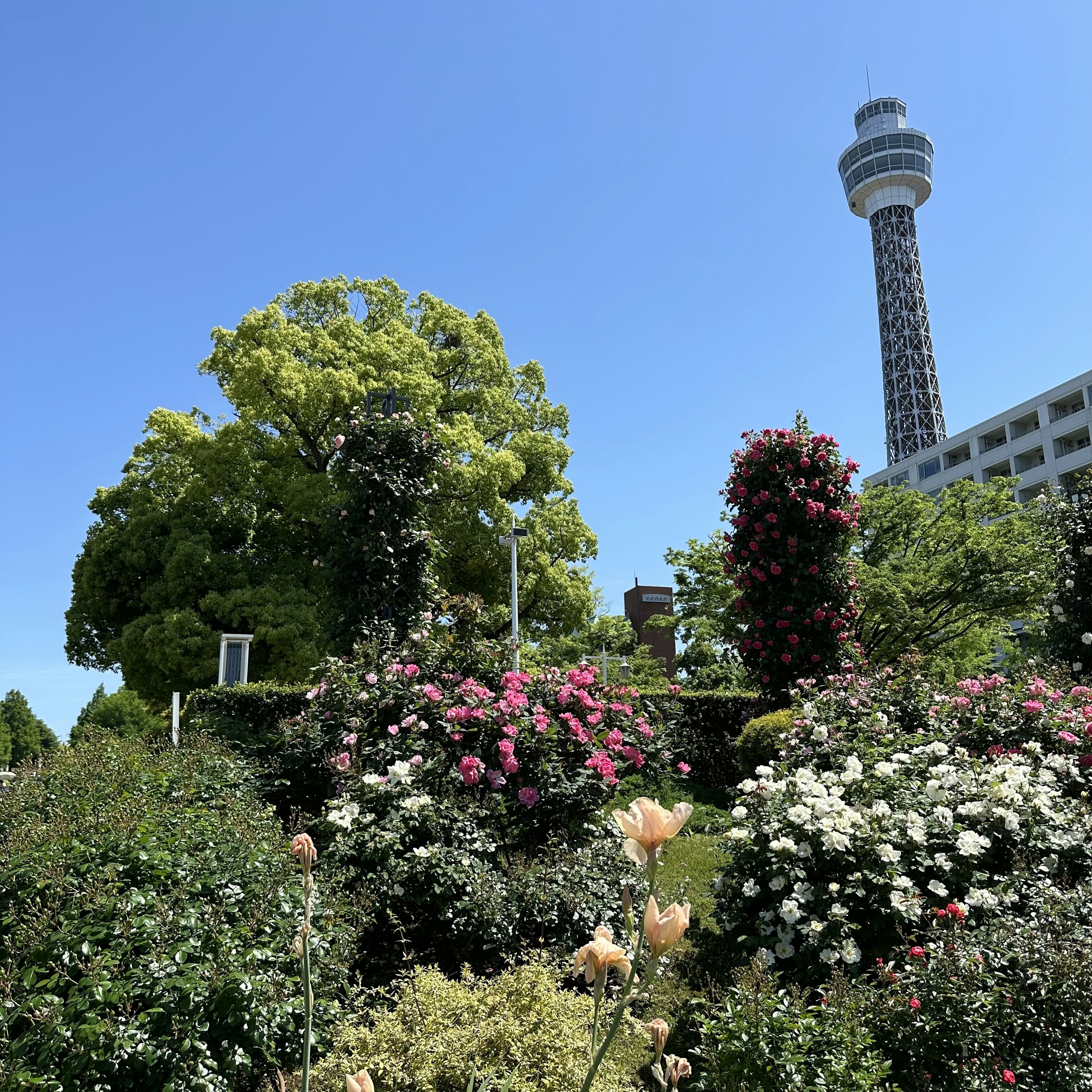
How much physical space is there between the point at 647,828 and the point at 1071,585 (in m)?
9.90

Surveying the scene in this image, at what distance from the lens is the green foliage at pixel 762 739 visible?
7930 millimetres

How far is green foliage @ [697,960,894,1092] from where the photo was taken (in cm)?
260

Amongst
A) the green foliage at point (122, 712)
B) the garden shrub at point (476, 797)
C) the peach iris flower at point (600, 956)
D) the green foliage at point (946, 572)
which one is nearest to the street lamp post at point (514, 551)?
the green foliage at point (946, 572)

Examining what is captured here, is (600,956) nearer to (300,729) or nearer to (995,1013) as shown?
(995,1013)

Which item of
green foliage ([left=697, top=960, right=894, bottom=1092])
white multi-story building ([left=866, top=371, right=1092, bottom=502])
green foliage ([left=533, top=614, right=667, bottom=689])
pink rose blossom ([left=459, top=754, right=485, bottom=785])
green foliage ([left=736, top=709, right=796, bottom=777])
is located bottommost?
green foliage ([left=697, top=960, right=894, bottom=1092])

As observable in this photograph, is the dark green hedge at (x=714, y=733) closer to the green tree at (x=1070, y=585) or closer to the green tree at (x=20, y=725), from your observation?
the green tree at (x=1070, y=585)

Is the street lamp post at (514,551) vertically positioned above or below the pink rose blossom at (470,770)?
above

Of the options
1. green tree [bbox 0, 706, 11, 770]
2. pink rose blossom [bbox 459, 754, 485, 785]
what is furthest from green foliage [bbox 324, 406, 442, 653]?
green tree [bbox 0, 706, 11, 770]

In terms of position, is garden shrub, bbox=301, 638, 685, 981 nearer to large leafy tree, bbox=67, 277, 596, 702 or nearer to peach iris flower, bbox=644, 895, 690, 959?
peach iris flower, bbox=644, 895, 690, 959

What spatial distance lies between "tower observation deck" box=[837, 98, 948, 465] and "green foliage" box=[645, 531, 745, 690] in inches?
2340

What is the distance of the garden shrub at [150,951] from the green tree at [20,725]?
1651 inches

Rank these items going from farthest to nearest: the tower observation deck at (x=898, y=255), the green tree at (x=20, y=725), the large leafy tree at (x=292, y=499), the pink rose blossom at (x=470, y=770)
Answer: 1. the tower observation deck at (x=898, y=255)
2. the green tree at (x=20, y=725)
3. the large leafy tree at (x=292, y=499)
4. the pink rose blossom at (x=470, y=770)

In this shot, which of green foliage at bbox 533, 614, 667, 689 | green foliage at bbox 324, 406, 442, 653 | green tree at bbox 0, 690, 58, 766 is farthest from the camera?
green tree at bbox 0, 690, 58, 766

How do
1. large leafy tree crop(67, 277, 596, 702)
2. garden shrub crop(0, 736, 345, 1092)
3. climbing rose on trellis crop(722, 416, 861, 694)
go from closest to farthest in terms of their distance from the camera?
1. garden shrub crop(0, 736, 345, 1092)
2. climbing rose on trellis crop(722, 416, 861, 694)
3. large leafy tree crop(67, 277, 596, 702)
